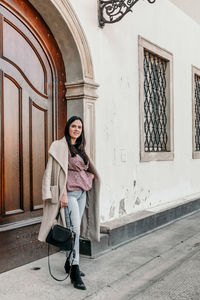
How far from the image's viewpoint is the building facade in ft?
13.6

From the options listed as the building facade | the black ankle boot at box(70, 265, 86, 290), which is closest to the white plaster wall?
the building facade

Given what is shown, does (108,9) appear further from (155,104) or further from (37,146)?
(155,104)

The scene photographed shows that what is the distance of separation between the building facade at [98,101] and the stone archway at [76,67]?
0.01 metres

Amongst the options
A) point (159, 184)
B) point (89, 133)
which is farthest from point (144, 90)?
point (89, 133)

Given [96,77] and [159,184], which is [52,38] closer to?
[96,77]

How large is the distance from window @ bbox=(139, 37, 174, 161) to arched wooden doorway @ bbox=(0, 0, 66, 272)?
202 centimetres

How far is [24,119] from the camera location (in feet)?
14.0

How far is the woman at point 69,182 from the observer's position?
373 centimetres

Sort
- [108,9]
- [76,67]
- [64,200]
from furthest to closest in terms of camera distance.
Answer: [108,9] → [76,67] → [64,200]

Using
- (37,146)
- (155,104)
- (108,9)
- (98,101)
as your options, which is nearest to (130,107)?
(98,101)

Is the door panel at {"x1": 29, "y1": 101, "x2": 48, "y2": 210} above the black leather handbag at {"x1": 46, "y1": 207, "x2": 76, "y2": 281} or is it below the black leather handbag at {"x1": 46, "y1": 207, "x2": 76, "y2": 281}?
above

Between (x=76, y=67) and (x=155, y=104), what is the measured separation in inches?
102

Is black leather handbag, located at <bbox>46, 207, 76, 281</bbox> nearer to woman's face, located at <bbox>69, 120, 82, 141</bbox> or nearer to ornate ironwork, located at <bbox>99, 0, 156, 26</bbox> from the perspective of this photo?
woman's face, located at <bbox>69, 120, 82, 141</bbox>

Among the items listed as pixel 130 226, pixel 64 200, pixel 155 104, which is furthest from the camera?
pixel 155 104
